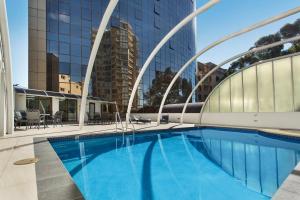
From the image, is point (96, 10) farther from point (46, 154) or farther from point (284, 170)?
point (284, 170)

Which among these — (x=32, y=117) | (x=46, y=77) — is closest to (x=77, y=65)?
(x=46, y=77)

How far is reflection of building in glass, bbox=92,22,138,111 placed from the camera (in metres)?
26.3

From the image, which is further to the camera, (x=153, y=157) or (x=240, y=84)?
(x=240, y=84)

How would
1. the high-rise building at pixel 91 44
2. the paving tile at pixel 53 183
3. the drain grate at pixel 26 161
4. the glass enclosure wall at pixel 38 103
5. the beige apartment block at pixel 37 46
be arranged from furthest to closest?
the high-rise building at pixel 91 44
the beige apartment block at pixel 37 46
the glass enclosure wall at pixel 38 103
the drain grate at pixel 26 161
the paving tile at pixel 53 183

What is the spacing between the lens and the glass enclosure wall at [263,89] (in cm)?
1472

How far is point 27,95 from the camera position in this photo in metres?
18.7

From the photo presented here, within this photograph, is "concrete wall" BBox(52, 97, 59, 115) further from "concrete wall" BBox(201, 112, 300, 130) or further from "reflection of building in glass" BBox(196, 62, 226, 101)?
"reflection of building in glass" BBox(196, 62, 226, 101)

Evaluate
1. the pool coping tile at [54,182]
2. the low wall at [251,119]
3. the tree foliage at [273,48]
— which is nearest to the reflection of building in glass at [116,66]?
the low wall at [251,119]

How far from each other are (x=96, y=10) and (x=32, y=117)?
Result: 693 inches

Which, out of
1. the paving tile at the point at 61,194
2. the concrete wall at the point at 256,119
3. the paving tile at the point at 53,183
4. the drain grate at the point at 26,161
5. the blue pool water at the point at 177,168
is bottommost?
the blue pool water at the point at 177,168

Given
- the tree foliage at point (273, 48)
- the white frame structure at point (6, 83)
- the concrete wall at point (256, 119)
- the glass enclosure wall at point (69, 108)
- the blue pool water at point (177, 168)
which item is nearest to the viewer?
the blue pool water at point (177, 168)

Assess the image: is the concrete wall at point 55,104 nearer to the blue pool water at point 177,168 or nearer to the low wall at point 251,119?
the blue pool water at point 177,168

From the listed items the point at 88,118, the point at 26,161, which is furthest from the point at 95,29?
the point at 26,161

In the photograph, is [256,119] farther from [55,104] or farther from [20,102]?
[20,102]
